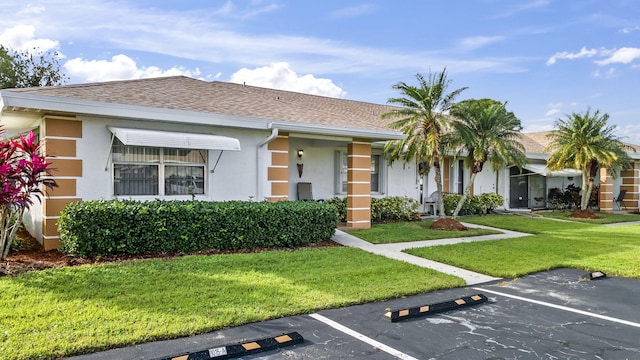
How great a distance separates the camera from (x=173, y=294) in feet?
19.4

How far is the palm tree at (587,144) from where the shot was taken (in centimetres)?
1893

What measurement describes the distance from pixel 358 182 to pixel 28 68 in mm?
33180

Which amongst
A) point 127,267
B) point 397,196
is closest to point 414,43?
point 397,196

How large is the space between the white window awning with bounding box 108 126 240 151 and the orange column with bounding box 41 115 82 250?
2.88ft

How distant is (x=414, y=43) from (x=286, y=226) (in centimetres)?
1040

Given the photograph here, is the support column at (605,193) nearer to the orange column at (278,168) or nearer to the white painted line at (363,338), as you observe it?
the orange column at (278,168)

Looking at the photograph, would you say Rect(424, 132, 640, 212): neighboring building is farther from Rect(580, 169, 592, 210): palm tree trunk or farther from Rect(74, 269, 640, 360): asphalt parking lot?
Rect(74, 269, 640, 360): asphalt parking lot

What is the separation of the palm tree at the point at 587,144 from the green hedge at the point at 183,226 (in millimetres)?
14990

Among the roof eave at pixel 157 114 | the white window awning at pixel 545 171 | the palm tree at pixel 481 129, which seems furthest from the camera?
the white window awning at pixel 545 171

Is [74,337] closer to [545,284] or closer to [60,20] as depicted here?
[545,284]

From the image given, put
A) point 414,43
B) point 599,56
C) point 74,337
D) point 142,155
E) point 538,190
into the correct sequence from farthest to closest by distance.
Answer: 1. point 538,190
2. point 599,56
3. point 414,43
4. point 142,155
5. point 74,337

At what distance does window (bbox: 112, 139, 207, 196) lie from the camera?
9.59 meters

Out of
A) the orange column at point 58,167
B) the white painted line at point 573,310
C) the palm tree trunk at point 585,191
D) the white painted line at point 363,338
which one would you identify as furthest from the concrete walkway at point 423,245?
the palm tree trunk at point 585,191

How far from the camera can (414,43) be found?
645 inches
